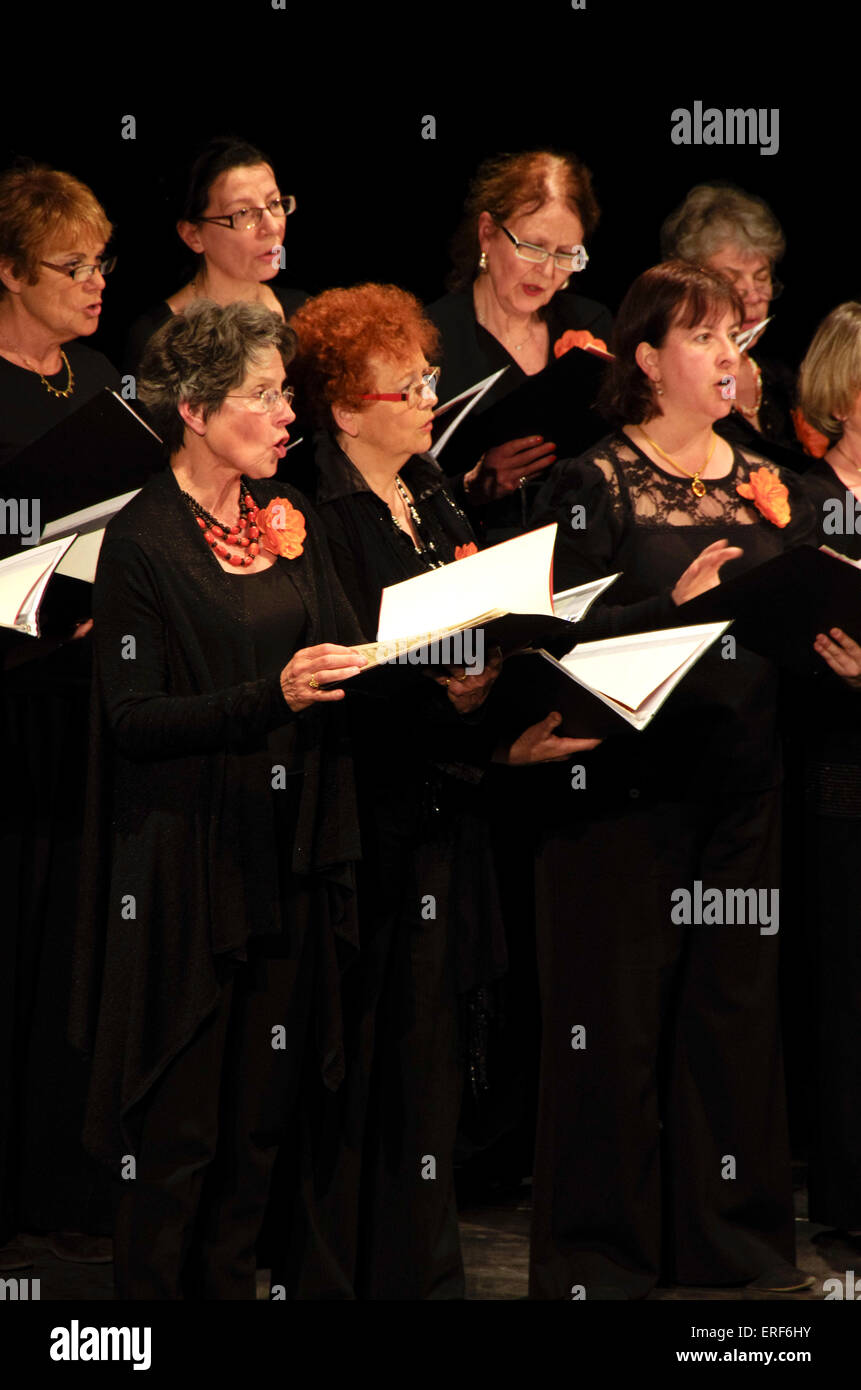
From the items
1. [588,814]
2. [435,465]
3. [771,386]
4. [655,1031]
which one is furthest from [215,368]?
[771,386]

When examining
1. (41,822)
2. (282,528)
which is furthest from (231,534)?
(41,822)

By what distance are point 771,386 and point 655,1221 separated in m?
2.06

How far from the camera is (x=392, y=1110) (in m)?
3.18

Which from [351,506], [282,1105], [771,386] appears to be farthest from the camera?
[771,386]

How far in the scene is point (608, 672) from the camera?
9.90 ft

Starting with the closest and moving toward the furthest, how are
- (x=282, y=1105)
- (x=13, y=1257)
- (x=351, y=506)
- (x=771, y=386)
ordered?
(x=282, y=1105), (x=351, y=506), (x=13, y=1257), (x=771, y=386)

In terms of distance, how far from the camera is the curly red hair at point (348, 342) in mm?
3264

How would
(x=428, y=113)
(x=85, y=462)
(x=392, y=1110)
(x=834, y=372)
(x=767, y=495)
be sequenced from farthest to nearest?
1. (x=428, y=113)
2. (x=834, y=372)
3. (x=767, y=495)
4. (x=392, y=1110)
5. (x=85, y=462)

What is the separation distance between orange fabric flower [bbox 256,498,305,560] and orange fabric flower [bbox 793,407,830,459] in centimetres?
142

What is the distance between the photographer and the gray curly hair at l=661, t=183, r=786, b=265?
4.15 metres

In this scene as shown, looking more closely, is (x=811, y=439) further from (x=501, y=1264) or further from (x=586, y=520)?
(x=501, y=1264)

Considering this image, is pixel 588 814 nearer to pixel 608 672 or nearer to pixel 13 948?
pixel 608 672

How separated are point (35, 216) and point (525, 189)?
1.13 metres

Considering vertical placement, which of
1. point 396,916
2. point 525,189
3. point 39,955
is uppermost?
point 525,189
